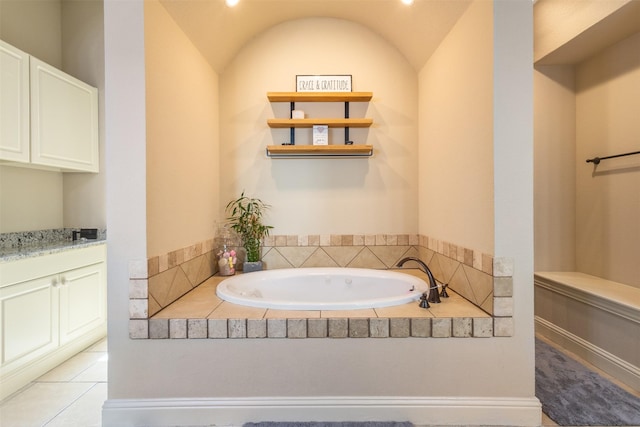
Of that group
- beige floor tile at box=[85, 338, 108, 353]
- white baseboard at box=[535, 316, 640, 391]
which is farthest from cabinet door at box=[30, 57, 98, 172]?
white baseboard at box=[535, 316, 640, 391]

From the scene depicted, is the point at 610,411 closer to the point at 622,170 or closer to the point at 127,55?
the point at 622,170

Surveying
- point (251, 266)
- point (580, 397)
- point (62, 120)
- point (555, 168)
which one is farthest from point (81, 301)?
point (555, 168)

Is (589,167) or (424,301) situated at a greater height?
(589,167)

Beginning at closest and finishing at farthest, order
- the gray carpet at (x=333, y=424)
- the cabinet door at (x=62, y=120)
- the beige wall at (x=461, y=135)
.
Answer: the gray carpet at (x=333, y=424), the beige wall at (x=461, y=135), the cabinet door at (x=62, y=120)

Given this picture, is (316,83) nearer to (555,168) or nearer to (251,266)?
(251,266)

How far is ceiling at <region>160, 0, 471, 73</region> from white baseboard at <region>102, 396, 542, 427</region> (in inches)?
83.0

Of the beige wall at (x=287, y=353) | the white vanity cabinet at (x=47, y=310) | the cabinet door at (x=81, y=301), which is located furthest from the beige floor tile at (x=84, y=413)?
the cabinet door at (x=81, y=301)

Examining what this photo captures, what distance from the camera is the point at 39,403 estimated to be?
1730mm

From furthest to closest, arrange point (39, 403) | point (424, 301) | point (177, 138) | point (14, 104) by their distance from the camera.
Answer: point (14, 104) < point (177, 138) < point (39, 403) < point (424, 301)

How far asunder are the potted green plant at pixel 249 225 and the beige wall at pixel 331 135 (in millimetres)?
69

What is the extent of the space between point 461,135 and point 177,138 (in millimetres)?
1708

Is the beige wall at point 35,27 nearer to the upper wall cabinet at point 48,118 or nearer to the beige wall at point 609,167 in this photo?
the upper wall cabinet at point 48,118

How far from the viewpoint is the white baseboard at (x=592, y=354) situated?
180 cm

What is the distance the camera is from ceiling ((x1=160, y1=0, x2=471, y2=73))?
184cm
